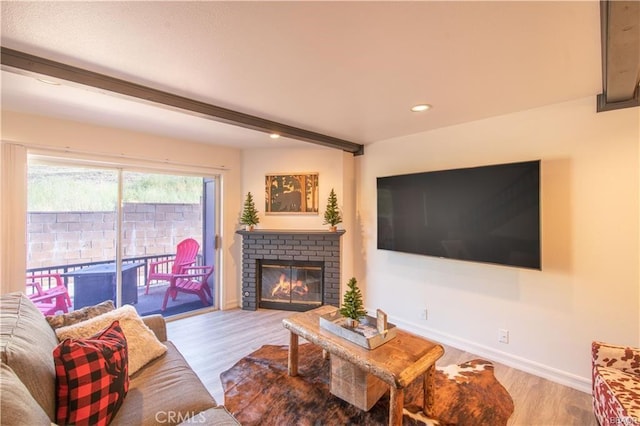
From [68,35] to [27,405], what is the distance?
1637 millimetres

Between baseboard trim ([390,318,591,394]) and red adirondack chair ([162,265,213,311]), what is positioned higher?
red adirondack chair ([162,265,213,311])

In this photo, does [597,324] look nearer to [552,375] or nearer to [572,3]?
[552,375]

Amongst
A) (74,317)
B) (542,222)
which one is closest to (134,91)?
(74,317)

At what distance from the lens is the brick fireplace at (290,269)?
3.87 meters

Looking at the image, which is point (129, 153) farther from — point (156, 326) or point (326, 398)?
point (326, 398)

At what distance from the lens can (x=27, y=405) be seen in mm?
940

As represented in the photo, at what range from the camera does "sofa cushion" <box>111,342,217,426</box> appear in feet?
4.33

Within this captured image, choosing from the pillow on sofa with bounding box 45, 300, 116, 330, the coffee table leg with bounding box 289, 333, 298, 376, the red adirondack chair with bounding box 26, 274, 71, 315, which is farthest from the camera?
the red adirondack chair with bounding box 26, 274, 71, 315

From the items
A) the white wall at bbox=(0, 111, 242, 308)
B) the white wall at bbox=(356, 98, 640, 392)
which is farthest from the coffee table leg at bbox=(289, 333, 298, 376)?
the white wall at bbox=(0, 111, 242, 308)

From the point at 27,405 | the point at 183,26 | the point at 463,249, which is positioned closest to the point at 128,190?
the point at 183,26

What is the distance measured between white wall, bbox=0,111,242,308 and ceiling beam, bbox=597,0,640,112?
382cm

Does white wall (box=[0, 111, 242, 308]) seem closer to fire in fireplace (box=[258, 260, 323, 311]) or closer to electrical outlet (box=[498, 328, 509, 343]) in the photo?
fire in fireplace (box=[258, 260, 323, 311])

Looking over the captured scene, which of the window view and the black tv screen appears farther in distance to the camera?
the window view

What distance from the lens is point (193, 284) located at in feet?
12.9
